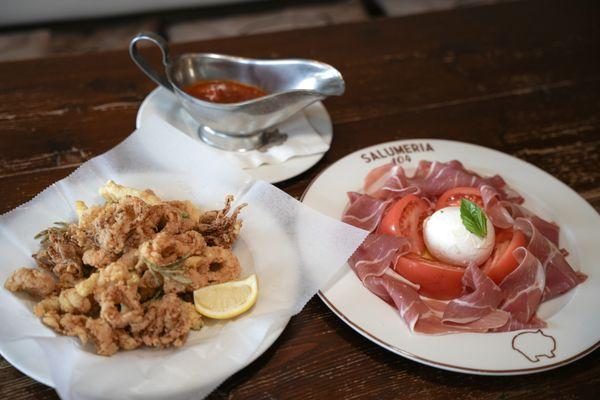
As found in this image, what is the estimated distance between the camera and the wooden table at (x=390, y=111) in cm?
144

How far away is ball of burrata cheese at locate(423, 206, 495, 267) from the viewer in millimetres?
Result: 1702

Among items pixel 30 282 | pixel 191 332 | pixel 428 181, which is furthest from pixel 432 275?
pixel 30 282

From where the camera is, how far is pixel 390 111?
249 centimetres

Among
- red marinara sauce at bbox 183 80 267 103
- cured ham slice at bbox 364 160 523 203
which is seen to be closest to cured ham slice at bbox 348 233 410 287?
cured ham slice at bbox 364 160 523 203

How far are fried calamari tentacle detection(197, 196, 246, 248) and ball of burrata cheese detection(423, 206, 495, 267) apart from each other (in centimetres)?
61

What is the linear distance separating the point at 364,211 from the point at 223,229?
483 mm

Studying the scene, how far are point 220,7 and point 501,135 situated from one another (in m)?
2.65

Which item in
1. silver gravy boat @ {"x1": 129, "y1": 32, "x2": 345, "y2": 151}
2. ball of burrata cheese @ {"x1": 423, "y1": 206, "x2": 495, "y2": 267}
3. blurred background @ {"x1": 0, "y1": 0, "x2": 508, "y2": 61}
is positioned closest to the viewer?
ball of burrata cheese @ {"x1": 423, "y1": 206, "x2": 495, "y2": 267}

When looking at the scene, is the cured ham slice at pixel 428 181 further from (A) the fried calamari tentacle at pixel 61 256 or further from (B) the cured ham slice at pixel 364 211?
(A) the fried calamari tentacle at pixel 61 256

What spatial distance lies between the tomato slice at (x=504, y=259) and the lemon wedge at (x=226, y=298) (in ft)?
2.43

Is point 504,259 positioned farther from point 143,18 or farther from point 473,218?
point 143,18


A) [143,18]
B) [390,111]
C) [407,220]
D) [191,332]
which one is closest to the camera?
[191,332]

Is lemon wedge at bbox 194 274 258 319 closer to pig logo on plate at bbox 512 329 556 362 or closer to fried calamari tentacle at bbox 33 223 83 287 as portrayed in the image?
fried calamari tentacle at bbox 33 223 83 287

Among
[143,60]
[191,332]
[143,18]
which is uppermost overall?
[143,60]
